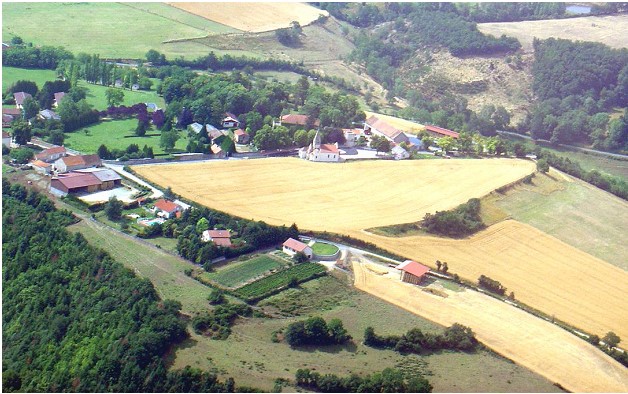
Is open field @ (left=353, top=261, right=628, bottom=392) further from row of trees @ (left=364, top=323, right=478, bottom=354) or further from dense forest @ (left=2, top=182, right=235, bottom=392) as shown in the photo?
dense forest @ (left=2, top=182, right=235, bottom=392)

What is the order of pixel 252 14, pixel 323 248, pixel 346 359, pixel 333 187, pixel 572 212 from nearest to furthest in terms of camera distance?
pixel 346 359, pixel 323 248, pixel 333 187, pixel 572 212, pixel 252 14

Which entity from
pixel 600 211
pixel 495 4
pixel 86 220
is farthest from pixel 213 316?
pixel 495 4

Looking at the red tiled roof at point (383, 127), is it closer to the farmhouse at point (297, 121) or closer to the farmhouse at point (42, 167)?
the farmhouse at point (297, 121)

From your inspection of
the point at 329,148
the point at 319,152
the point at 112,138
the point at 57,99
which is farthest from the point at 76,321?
the point at 57,99

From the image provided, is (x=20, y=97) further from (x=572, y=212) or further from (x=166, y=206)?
(x=572, y=212)

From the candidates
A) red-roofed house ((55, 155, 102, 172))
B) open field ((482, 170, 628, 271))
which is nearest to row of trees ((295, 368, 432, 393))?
open field ((482, 170, 628, 271))

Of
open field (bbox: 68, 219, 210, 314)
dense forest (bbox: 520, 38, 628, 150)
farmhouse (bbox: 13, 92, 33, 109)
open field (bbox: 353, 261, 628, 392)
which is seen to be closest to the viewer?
open field (bbox: 353, 261, 628, 392)

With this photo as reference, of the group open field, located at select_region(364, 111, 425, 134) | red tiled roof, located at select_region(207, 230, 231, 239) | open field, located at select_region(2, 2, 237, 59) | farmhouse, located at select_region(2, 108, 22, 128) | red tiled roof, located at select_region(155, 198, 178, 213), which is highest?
open field, located at select_region(2, 2, 237, 59)
